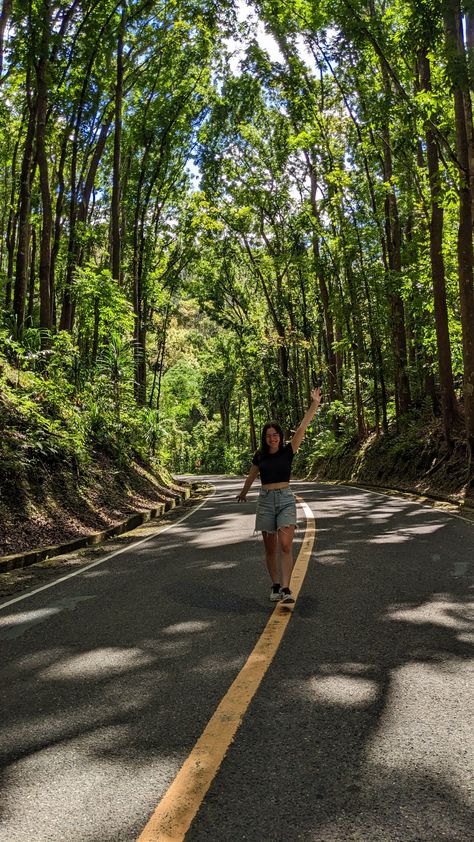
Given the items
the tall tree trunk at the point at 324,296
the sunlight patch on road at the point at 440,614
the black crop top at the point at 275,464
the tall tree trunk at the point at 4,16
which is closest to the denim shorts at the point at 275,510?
the black crop top at the point at 275,464

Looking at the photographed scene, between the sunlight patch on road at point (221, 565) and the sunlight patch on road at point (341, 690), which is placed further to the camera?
the sunlight patch on road at point (221, 565)

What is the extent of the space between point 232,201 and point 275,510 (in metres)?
32.5

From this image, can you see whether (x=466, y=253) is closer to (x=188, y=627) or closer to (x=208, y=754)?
(x=188, y=627)

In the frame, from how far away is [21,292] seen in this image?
615 inches

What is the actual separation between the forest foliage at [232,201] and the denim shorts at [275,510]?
6.10 metres

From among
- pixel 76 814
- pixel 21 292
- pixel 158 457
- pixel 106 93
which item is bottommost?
pixel 76 814

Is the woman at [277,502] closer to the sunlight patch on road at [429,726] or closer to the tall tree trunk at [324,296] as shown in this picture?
the sunlight patch on road at [429,726]

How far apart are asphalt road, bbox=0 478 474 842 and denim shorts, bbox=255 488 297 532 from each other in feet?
2.40

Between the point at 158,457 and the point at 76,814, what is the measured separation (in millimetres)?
21132

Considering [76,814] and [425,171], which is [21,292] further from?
[76,814]

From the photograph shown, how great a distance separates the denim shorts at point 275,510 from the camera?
20.2ft

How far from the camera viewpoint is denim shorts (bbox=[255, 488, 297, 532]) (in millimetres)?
6148

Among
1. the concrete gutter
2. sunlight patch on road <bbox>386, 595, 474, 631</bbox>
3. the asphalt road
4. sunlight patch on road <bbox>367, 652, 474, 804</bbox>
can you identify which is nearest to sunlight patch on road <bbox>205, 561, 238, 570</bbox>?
the asphalt road

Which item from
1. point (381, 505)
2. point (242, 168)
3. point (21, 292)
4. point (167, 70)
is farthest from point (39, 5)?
point (242, 168)
